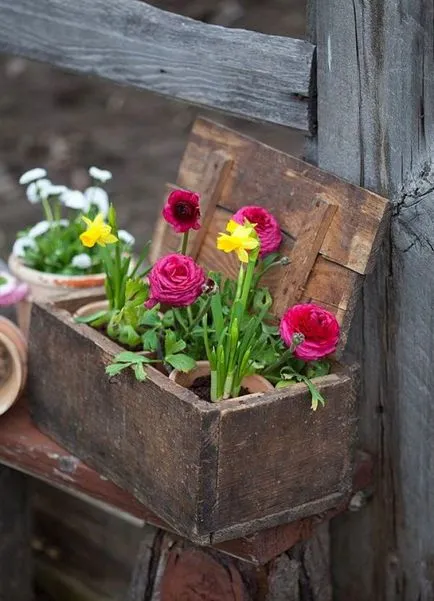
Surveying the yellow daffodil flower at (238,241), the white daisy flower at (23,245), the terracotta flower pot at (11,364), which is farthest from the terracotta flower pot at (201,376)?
the white daisy flower at (23,245)

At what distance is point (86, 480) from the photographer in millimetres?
2322

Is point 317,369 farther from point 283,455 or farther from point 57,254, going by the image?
point 57,254

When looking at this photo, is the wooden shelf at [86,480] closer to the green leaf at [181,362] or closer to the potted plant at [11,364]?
the potted plant at [11,364]

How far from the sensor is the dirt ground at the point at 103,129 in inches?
199

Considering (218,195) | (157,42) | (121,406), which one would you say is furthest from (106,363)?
(157,42)

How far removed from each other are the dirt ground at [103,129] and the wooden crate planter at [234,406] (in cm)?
271

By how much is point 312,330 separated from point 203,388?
264mm

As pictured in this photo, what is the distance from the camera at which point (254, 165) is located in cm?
232

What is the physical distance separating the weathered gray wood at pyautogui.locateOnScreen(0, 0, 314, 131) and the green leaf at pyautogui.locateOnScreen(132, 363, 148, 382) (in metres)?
0.60

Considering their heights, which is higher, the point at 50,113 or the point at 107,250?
the point at 107,250

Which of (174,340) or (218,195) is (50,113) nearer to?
(218,195)

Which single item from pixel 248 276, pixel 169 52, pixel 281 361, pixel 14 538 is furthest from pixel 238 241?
pixel 14 538

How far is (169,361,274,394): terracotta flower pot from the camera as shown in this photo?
2.05 m

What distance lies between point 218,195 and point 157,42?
370 millimetres
